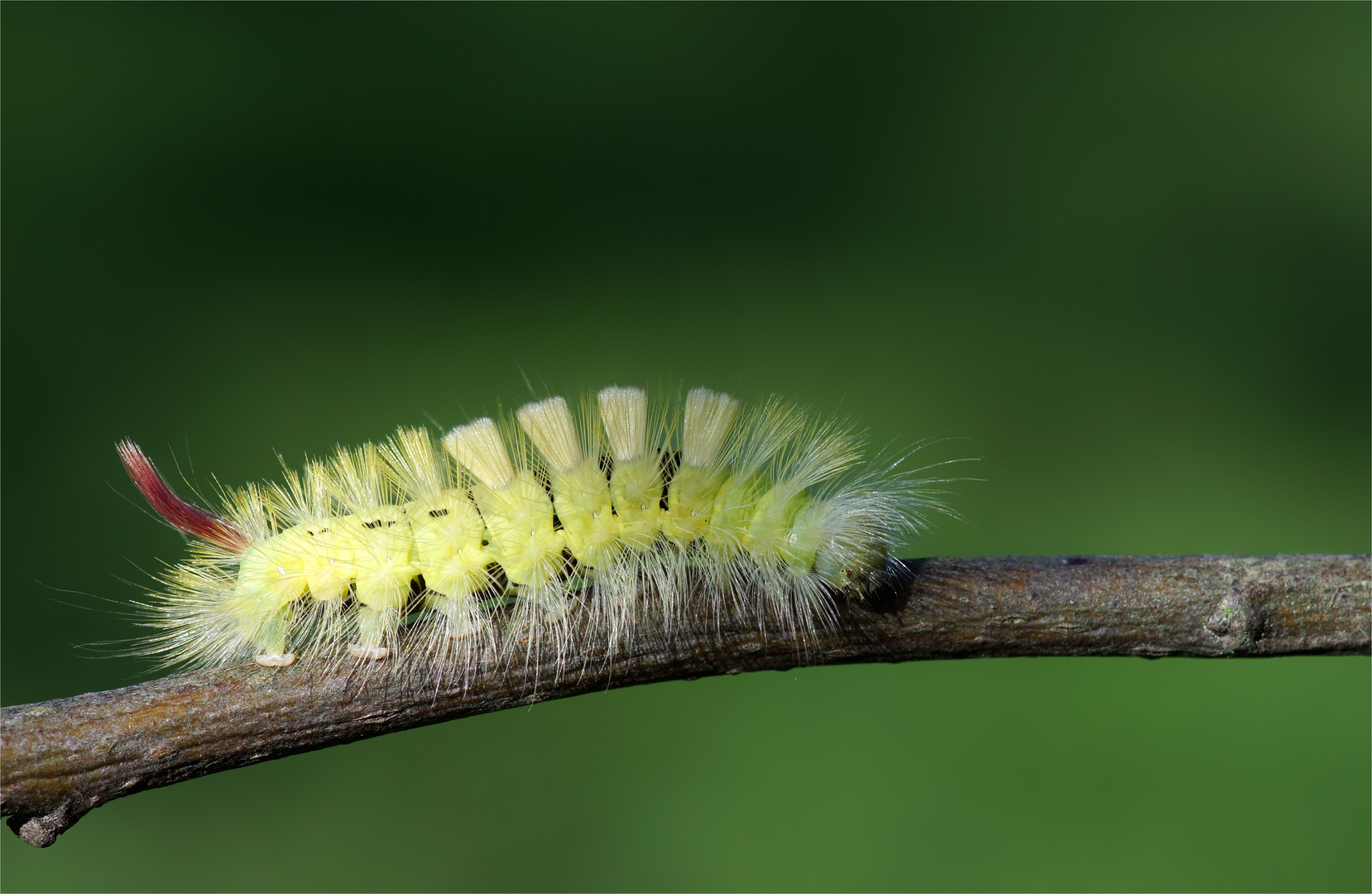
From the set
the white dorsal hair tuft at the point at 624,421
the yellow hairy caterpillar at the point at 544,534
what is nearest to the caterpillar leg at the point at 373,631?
the yellow hairy caterpillar at the point at 544,534

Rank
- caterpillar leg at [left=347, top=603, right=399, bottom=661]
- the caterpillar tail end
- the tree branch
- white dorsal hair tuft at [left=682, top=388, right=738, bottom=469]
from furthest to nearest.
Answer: white dorsal hair tuft at [left=682, top=388, right=738, bottom=469] → the caterpillar tail end → caterpillar leg at [left=347, top=603, right=399, bottom=661] → the tree branch

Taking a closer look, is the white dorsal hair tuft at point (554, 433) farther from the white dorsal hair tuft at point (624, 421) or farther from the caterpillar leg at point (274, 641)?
the caterpillar leg at point (274, 641)

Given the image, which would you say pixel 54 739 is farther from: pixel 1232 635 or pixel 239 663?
pixel 1232 635

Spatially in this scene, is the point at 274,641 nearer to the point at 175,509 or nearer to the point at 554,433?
the point at 175,509

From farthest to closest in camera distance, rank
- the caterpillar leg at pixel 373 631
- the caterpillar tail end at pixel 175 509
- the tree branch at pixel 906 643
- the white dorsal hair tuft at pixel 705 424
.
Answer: the white dorsal hair tuft at pixel 705 424, the caterpillar tail end at pixel 175 509, the caterpillar leg at pixel 373 631, the tree branch at pixel 906 643

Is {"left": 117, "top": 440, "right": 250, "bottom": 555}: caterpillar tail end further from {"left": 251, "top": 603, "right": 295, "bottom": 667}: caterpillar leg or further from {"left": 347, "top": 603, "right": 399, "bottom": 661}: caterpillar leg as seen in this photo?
{"left": 347, "top": 603, "right": 399, "bottom": 661}: caterpillar leg

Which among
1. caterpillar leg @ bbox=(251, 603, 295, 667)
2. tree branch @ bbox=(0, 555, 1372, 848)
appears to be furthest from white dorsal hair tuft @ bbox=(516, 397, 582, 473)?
caterpillar leg @ bbox=(251, 603, 295, 667)
